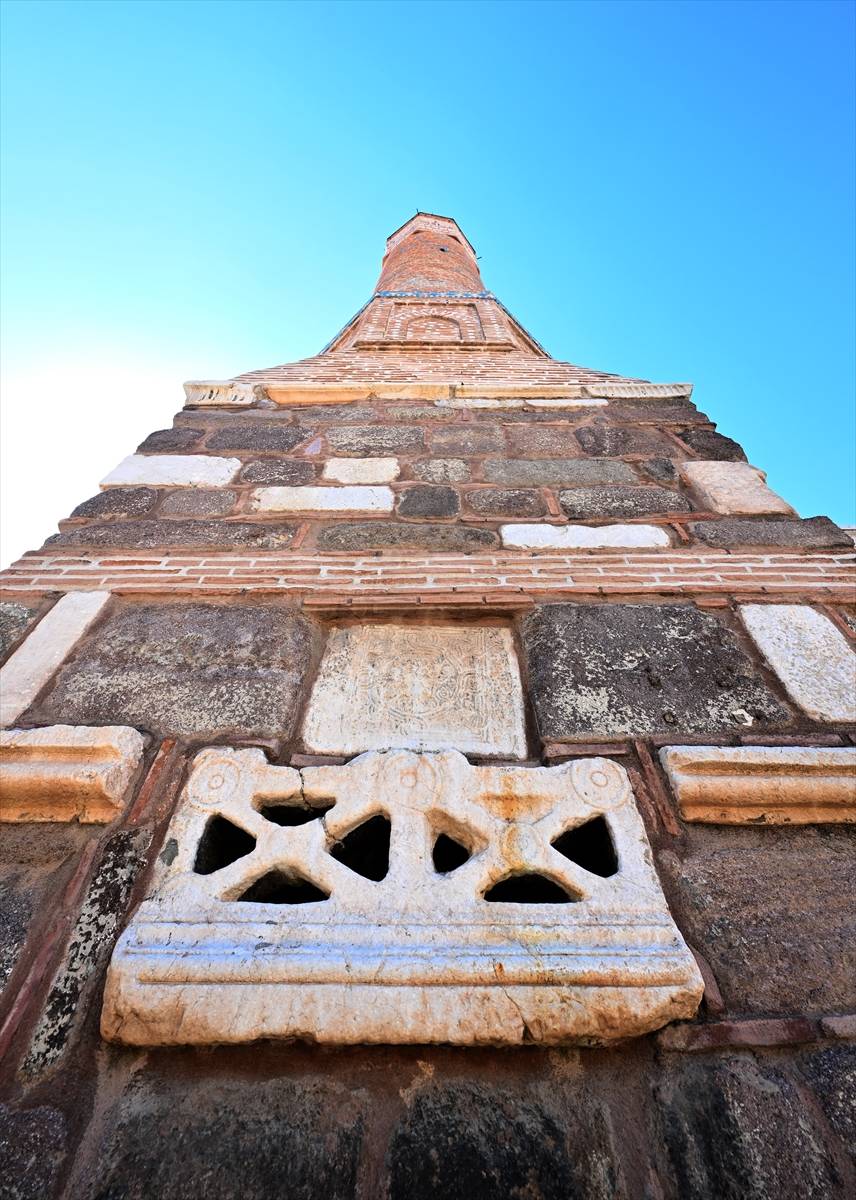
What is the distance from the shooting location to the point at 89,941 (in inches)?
40.4

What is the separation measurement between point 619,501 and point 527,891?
57.9 inches

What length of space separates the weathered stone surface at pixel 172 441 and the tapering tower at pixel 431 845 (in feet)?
1.36

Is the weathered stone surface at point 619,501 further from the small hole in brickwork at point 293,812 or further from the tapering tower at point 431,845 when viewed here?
the small hole in brickwork at point 293,812

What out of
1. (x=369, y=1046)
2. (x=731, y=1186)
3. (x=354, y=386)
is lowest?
(x=731, y=1186)

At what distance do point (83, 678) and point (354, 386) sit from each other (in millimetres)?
2075

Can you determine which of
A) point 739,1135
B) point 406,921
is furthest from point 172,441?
point 739,1135

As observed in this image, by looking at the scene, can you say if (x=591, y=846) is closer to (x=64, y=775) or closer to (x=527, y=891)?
(x=527, y=891)

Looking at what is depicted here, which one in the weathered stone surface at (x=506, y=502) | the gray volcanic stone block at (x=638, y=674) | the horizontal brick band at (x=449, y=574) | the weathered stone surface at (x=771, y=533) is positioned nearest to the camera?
the gray volcanic stone block at (x=638, y=674)

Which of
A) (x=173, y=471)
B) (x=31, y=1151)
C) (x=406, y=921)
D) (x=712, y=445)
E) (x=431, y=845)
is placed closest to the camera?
(x=31, y=1151)

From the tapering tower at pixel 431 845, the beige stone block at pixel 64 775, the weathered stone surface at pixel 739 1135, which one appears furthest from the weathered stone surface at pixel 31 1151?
the weathered stone surface at pixel 739 1135

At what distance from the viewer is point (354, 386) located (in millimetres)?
3080

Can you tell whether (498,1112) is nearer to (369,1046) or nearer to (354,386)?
(369,1046)

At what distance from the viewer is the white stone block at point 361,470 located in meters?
2.35

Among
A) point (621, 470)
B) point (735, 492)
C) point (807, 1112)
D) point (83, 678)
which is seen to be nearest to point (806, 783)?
point (807, 1112)
